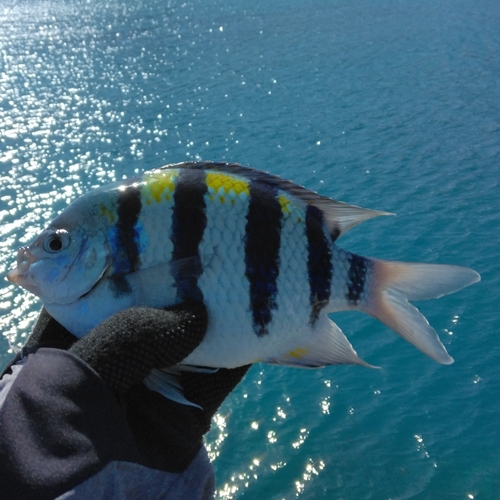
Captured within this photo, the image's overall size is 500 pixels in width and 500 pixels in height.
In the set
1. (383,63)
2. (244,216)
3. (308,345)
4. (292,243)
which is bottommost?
(383,63)

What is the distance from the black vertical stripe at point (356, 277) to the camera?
2.11 metres

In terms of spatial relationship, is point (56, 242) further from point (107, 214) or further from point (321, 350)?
point (321, 350)

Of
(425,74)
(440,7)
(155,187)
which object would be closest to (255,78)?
(425,74)

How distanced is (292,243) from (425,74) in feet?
41.4

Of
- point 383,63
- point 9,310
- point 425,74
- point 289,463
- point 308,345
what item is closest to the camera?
point 308,345

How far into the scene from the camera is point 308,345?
212cm

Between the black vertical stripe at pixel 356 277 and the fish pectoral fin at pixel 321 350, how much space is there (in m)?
0.12

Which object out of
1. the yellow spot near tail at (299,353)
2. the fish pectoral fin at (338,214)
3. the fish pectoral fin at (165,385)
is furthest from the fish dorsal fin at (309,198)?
the fish pectoral fin at (165,385)

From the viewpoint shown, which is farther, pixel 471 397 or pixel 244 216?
pixel 471 397

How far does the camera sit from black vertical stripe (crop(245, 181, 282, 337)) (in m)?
1.97

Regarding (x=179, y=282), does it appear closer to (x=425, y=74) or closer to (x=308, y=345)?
(x=308, y=345)

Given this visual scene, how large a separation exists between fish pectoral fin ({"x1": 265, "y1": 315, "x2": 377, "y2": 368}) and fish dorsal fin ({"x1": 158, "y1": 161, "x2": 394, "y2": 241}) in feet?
1.09

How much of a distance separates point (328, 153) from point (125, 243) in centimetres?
859

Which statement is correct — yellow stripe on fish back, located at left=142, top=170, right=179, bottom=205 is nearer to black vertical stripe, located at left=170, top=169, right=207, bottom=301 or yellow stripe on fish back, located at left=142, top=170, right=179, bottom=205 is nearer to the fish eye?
black vertical stripe, located at left=170, top=169, right=207, bottom=301
